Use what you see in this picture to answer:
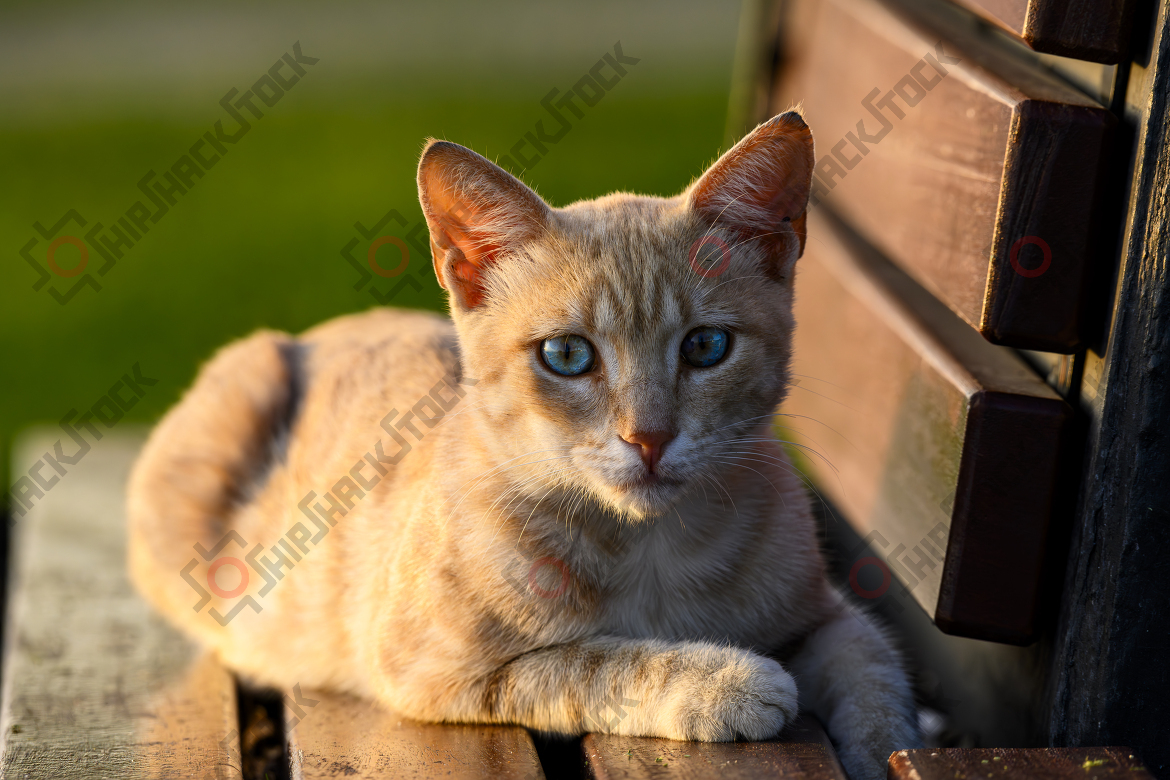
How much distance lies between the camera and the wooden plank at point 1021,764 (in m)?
1.80

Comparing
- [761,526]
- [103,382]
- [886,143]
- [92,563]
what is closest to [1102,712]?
[761,526]

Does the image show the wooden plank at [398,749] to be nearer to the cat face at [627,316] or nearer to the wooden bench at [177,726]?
the wooden bench at [177,726]

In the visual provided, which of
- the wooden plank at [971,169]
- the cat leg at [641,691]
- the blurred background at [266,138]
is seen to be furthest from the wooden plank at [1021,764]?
the blurred background at [266,138]

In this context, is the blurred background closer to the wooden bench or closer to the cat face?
the cat face

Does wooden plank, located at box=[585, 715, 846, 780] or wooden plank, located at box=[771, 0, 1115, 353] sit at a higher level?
wooden plank, located at box=[771, 0, 1115, 353]

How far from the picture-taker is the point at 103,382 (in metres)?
5.54

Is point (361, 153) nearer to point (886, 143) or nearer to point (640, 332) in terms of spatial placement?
point (886, 143)

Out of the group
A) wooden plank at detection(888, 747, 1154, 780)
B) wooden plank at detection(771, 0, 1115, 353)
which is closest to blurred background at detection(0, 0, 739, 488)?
wooden plank at detection(771, 0, 1115, 353)

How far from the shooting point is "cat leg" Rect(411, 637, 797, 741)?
6.62 ft

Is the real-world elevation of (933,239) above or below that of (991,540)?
above

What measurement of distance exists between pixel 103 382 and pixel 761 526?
424 cm

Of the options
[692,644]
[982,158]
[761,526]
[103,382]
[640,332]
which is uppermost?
[982,158]

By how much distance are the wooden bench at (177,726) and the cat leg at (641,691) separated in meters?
0.04

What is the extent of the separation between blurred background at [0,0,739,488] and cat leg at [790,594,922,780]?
7.36 ft
